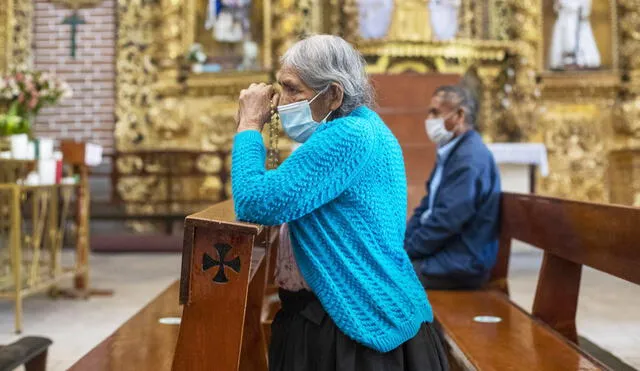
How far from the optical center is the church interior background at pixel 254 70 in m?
8.45

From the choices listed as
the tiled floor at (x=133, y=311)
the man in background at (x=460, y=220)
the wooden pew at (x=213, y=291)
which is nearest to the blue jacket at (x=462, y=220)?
the man in background at (x=460, y=220)

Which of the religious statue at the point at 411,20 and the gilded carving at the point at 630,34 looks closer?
the religious statue at the point at 411,20

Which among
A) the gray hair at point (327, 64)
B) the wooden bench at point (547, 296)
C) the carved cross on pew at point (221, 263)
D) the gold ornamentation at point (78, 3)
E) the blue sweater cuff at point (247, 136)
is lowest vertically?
the wooden bench at point (547, 296)

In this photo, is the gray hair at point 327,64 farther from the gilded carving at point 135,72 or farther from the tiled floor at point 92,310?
the gilded carving at point 135,72

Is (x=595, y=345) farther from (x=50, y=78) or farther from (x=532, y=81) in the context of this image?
(x=532, y=81)

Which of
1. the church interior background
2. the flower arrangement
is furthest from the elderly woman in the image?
the church interior background

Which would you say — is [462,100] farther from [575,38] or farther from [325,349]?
[575,38]

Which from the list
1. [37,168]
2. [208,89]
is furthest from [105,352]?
[208,89]

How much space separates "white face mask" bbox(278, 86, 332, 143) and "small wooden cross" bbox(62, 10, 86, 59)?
8181 mm

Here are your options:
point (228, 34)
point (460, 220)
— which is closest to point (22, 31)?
point (228, 34)

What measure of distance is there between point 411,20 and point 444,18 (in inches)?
15.6

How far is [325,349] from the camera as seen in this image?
1.60 m

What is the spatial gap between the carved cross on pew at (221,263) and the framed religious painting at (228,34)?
24.8ft

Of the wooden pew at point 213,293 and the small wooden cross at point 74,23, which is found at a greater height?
the small wooden cross at point 74,23
